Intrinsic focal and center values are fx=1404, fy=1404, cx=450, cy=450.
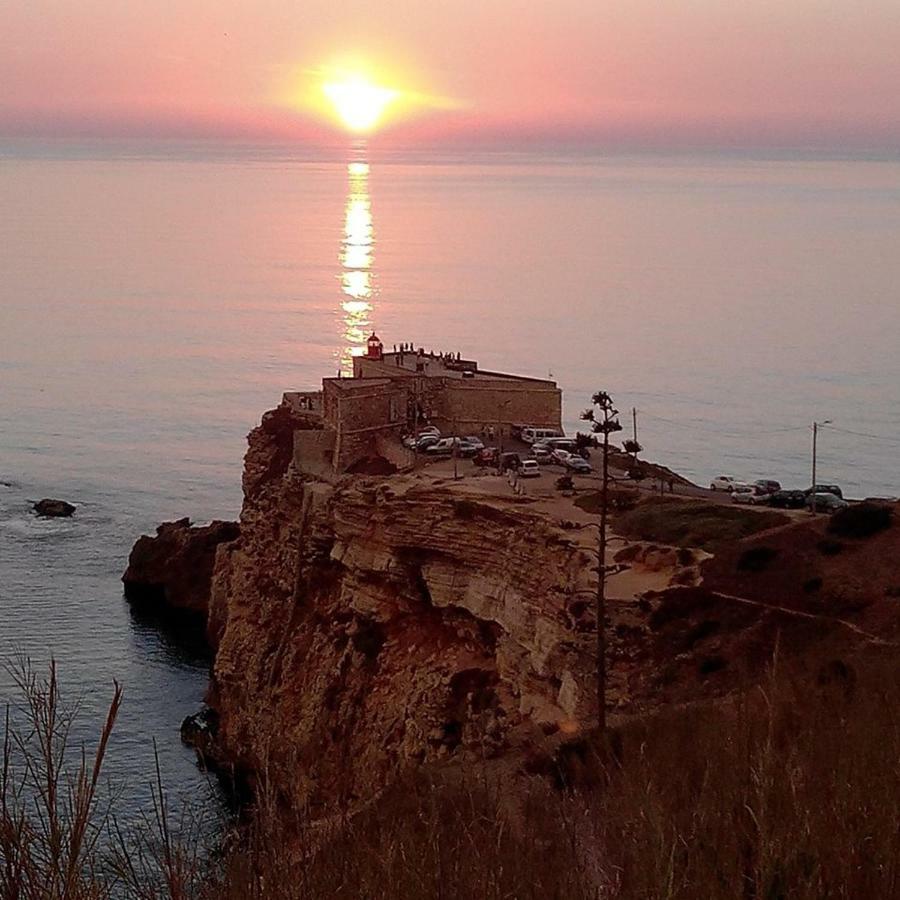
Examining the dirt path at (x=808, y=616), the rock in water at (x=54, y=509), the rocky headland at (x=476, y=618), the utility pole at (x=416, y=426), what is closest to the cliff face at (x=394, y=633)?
the rocky headland at (x=476, y=618)

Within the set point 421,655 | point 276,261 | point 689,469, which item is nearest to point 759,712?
point 421,655

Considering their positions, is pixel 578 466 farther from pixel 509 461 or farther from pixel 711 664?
pixel 711 664

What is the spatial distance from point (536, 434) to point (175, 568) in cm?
1408

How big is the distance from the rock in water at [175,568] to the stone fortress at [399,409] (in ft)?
22.4

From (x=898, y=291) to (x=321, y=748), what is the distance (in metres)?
104

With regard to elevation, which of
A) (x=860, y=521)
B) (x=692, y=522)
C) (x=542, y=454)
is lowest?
(x=692, y=522)

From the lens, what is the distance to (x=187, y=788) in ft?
98.1

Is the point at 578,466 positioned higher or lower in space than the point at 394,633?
higher

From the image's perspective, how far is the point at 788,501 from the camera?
114ft

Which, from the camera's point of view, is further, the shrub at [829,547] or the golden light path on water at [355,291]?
the golden light path on water at [355,291]

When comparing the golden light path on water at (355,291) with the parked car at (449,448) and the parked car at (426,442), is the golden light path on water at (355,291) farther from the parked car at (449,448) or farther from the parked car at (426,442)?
the parked car at (449,448)

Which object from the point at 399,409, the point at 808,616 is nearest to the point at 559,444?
the point at 399,409

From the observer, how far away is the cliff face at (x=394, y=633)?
2469 centimetres

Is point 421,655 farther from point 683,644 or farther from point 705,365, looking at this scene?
point 705,365
